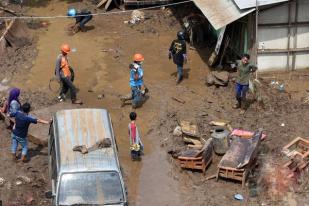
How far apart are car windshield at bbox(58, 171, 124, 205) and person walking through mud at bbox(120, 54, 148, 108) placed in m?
A: 5.28

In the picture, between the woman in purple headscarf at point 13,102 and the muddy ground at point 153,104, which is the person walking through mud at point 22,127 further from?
the woman in purple headscarf at point 13,102

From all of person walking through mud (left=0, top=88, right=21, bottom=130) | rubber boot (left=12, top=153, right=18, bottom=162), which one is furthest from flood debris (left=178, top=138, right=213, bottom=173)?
person walking through mud (left=0, top=88, right=21, bottom=130)


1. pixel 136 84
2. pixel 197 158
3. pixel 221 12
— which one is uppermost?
pixel 221 12

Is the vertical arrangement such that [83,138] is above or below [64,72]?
below

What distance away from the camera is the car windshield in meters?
10.5

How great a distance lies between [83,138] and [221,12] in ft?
24.1

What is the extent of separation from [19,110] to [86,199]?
4453 mm

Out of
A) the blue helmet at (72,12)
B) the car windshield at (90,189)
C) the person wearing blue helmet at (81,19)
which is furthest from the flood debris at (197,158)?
the blue helmet at (72,12)

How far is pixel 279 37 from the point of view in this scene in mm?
17359

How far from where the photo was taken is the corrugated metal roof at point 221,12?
1659 cm

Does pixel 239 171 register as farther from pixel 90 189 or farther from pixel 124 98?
pixel 124 98

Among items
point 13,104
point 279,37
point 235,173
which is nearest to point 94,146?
point 235,173

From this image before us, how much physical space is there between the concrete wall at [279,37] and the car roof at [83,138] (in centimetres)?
678

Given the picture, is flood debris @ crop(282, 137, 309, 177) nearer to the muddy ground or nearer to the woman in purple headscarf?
the muddy ground
